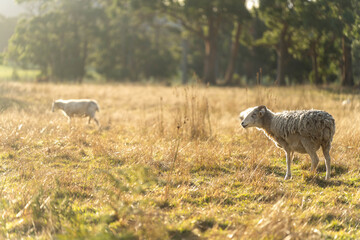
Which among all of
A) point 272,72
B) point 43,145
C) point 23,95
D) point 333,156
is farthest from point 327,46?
point 43,145

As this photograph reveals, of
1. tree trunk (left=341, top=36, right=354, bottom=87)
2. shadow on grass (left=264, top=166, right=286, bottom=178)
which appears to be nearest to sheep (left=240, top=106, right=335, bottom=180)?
shadow on grass (left=264, top=166, right=286, bottom=178)

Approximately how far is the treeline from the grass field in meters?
9.59

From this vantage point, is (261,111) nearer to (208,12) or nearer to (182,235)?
(182,235)

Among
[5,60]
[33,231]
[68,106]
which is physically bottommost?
[33,231]

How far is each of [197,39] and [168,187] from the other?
46.2m

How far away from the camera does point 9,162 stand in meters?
6.54

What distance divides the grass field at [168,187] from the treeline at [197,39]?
959 cm

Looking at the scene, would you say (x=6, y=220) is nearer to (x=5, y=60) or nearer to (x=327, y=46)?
(x=327, y=46)

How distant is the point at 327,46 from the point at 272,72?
16032mm

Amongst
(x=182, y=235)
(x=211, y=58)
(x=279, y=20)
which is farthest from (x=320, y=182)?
(x=211, y=58)

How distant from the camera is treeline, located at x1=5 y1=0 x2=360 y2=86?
952 inches

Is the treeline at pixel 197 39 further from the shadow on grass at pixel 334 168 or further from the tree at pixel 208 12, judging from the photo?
the shadow on grass at pixel 334 168

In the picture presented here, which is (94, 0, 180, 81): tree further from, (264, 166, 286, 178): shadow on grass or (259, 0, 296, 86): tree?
(264, 166, 286, 178): shadow on grass

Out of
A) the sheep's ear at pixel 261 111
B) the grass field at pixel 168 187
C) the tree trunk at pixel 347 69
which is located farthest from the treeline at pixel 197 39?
the sheep's ear at pixel 261 111
